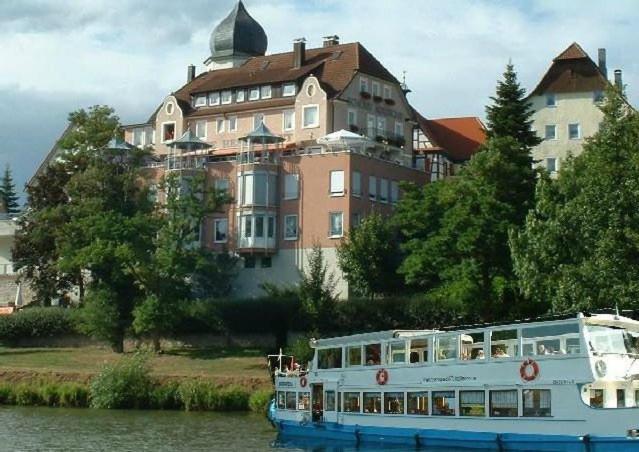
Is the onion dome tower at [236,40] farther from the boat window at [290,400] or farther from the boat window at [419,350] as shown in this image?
the boat window at [419,350]

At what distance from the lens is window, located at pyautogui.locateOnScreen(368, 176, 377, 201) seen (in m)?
83.8

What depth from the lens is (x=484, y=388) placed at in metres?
39.1

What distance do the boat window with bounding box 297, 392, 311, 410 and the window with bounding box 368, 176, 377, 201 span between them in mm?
35856

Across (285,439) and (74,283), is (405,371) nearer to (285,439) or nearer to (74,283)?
(285,439)

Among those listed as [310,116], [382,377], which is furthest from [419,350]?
[310,116]

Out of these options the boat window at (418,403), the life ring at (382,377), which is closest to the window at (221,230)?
the life ring at (382,377)

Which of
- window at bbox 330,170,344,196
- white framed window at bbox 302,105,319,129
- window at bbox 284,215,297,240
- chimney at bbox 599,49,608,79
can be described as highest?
chimney at bbox 599,49,608,79

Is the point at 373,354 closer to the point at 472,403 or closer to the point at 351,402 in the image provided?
the point at 351,402

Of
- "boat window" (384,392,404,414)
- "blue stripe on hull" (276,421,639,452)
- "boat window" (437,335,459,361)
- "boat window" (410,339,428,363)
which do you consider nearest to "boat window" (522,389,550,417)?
"blue stripe on hull" (276,421,639,452)

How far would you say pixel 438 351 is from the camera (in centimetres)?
4162

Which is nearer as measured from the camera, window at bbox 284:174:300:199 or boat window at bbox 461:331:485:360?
boat window at bbox 461:331:485:360

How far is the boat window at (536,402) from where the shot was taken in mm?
37000

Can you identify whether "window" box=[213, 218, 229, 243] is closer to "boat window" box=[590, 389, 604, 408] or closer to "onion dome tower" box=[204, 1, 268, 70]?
"onion dome tower" box=[204, 1, 268, 70]

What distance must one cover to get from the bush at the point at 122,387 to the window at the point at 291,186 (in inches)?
1018
